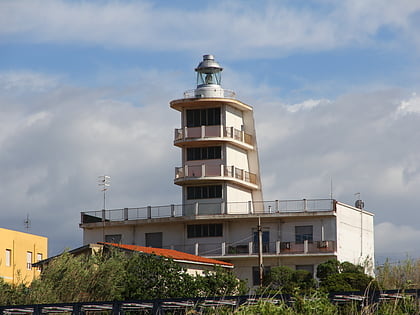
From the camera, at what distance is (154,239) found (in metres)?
71.7

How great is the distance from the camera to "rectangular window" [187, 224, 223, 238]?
69.9 metres

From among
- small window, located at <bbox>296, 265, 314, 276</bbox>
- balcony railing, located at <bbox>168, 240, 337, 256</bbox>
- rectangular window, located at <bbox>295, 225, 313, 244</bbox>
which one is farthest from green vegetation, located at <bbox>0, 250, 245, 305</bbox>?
rectangular window, located at <bbox>295, 225, 313, 244</bbox>

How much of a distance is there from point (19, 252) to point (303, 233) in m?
21.4

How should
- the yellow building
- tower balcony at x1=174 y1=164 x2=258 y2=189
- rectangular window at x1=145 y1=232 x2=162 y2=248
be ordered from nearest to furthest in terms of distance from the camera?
the yellow building < tower balcony at x1=174 y1=164 x2=258 y2=189 < rectangular window at x1=145 y1=232 x2=162 y2=248

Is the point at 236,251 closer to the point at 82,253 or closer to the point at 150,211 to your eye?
the point at 150,211

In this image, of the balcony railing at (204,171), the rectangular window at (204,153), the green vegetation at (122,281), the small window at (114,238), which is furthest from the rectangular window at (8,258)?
the green vegetation at (122,281)

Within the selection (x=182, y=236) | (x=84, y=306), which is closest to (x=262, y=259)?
(x=182, y=236)

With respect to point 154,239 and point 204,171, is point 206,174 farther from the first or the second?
point 154,239

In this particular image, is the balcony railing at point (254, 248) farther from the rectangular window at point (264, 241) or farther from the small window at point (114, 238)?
the small window at point (114, 238)

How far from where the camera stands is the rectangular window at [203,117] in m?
71.6

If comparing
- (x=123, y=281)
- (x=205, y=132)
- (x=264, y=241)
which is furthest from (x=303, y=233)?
(x=123, y=281)

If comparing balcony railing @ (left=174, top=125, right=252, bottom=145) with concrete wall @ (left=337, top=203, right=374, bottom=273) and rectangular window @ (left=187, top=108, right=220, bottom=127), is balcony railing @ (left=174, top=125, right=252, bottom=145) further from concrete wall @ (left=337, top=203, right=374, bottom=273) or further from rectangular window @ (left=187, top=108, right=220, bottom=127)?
concrete wall @ (left=337, top=203, right=374, bottom=273)

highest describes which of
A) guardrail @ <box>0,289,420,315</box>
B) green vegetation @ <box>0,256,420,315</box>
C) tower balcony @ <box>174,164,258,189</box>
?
tower balcony @ <box>174,164,258,189</box>

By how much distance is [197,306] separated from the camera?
3134 cm
